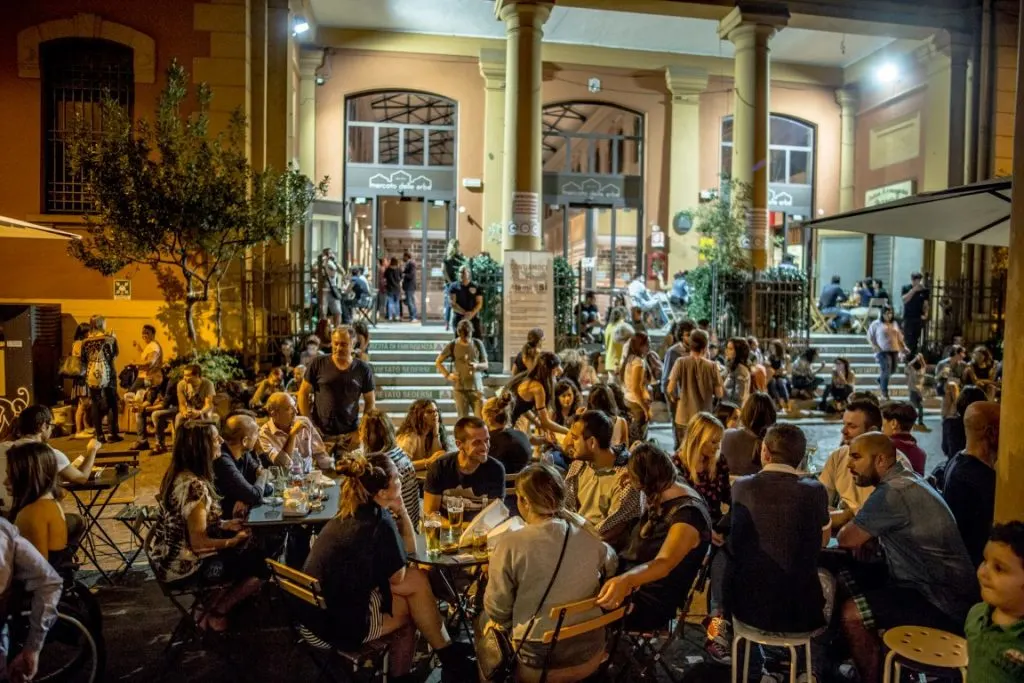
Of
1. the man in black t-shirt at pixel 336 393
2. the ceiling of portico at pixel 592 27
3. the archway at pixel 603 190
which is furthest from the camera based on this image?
the archway at pixel 603 190

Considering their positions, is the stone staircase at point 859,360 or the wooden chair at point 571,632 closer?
the wooden chair at point 571,632

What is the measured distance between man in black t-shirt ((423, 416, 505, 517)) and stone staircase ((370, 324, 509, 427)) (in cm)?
653

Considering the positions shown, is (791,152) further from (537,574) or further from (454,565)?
(537,574)

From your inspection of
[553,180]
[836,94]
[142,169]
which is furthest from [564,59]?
[142,169]

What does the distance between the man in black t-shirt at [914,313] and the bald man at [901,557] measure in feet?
38.7

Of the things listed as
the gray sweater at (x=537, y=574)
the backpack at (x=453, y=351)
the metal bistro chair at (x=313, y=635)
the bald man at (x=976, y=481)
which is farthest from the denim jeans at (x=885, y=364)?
the metal bistro chair at (x=313, y=635)

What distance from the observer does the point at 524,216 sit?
13.9m

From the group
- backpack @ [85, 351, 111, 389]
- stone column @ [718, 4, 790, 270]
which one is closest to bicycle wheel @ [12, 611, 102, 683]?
backpack @ [85, 351, 111, 389]

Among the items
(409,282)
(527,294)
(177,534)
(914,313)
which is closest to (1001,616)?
(177,534)

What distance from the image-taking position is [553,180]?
1922 centimetres

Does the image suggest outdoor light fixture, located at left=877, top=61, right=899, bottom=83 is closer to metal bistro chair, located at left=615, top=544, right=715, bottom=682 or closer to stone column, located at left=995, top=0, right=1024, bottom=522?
stone column, located at left=995, top=0, right=1024, bottom=522

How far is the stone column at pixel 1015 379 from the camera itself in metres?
3.38

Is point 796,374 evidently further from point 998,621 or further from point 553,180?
point 998,621

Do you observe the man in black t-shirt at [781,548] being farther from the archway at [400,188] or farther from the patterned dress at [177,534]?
the archway at [400,188]
